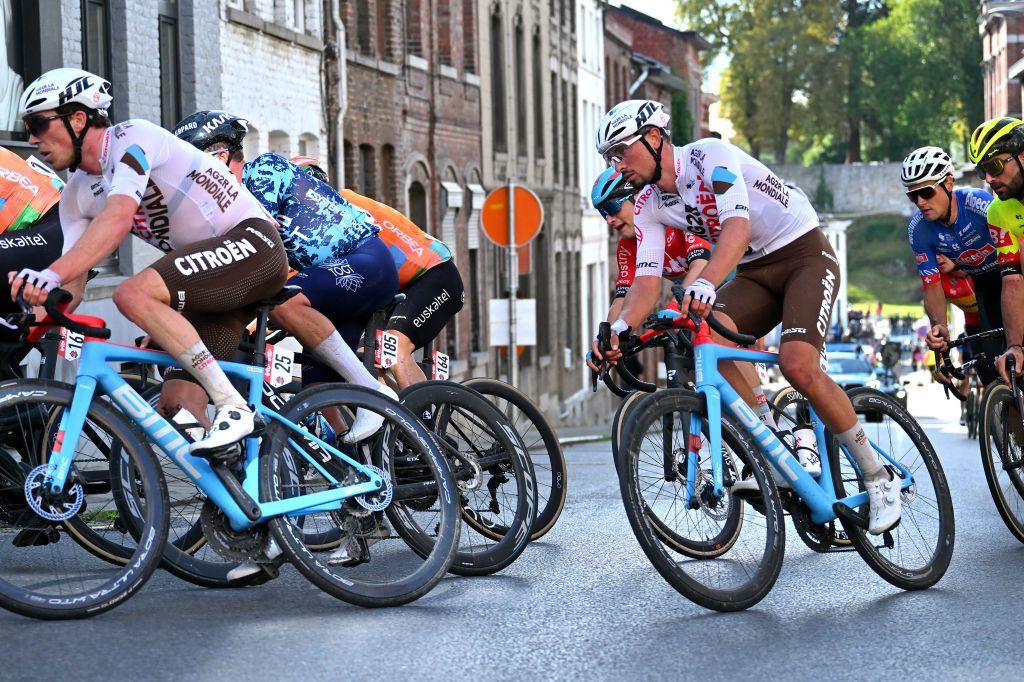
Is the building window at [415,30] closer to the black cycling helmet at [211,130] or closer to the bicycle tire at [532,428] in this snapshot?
the bicycle tire at [532,428]

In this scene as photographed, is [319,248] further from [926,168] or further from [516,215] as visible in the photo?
[516,215]

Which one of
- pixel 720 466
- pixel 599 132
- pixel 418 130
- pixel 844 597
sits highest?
pixel 418 130

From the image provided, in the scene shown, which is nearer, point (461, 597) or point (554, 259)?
point (461, 597)

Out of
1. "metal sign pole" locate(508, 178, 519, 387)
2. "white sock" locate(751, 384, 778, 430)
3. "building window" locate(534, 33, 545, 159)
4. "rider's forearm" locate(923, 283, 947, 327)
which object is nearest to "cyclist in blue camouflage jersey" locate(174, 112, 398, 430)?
"white sock" locate(751, 384, 778, 430)

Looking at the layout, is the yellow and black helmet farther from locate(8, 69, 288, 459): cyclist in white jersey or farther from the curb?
the curb

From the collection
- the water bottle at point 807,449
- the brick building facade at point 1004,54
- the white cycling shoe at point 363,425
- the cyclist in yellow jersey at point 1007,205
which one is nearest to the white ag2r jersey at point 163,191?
the white cycling shoe at point 363,425

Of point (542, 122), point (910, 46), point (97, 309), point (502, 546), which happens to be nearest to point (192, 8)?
point (97, 309)

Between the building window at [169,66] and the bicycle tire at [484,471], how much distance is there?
1235cm

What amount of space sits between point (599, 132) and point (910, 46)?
116 m

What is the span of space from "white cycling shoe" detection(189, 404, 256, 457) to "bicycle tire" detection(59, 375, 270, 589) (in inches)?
11.1

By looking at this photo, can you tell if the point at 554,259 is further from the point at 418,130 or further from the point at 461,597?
the point at 461,597

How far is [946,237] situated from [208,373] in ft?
14.8

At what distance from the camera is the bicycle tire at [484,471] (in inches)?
310

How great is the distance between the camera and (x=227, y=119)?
8.05 meters
